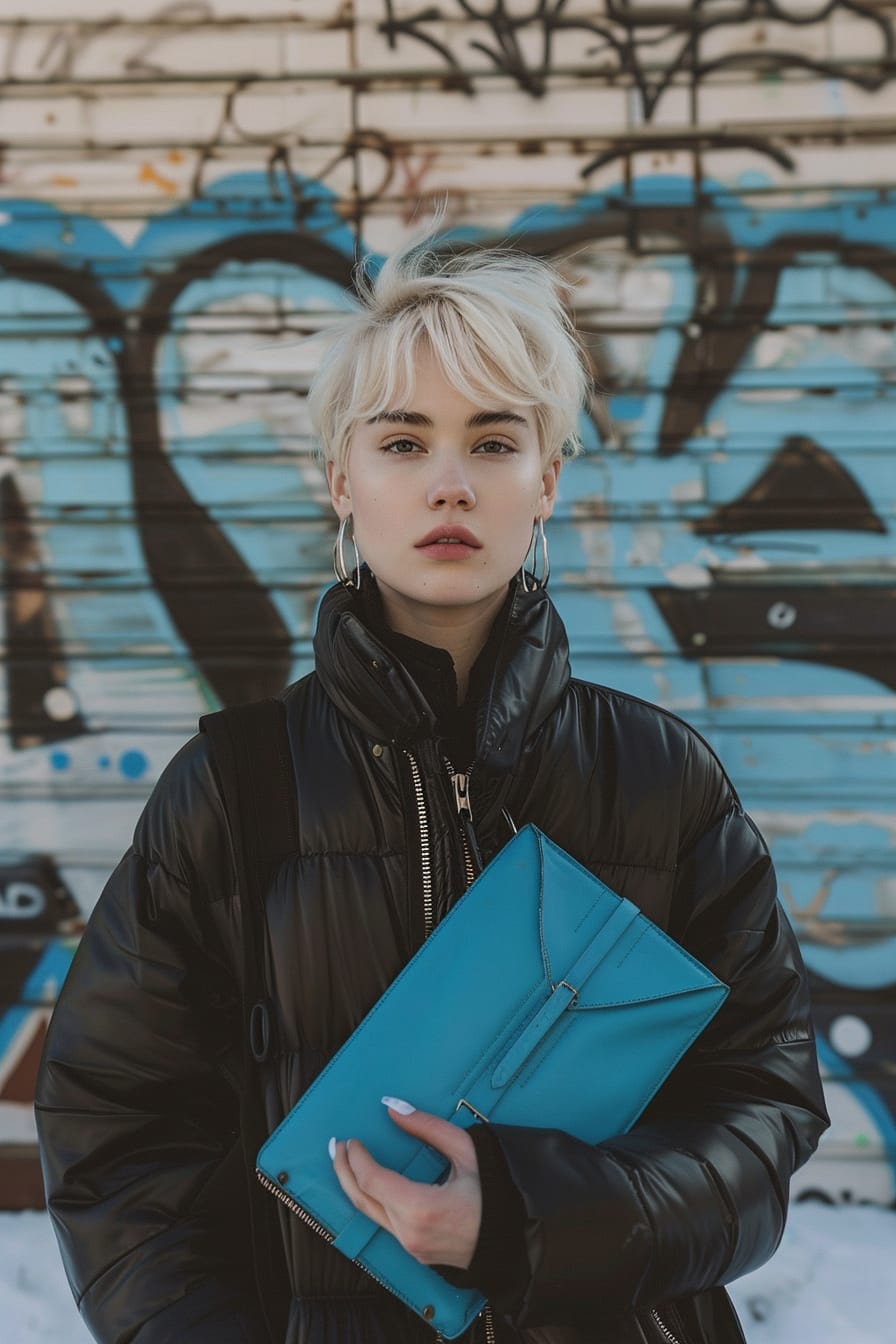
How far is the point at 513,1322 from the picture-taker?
4.06 ft

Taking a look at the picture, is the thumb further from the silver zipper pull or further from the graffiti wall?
the graffiti wall

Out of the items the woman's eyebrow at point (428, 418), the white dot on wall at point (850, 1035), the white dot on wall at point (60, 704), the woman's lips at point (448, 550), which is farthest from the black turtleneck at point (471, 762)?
the white dot on wall at point (850, 1035)

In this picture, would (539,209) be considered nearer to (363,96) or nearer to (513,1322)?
(363,96)

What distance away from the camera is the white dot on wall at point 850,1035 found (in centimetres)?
341

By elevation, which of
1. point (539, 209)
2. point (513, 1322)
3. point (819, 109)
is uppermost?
point (819, 109)

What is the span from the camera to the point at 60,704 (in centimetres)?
355

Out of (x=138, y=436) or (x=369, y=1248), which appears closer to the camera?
(x=369, y=1248)

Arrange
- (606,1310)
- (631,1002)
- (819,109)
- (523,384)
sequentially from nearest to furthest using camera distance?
(606,1310) → (631,1002) → (523,384) → (819,109)

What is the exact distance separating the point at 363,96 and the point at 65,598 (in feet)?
5.72

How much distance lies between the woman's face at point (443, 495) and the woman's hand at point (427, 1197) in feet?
2.12

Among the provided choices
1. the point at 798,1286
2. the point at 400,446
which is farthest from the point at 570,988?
the point at 798,1286

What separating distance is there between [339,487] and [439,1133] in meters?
0.93

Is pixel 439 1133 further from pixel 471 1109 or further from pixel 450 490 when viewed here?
pixel 450 490

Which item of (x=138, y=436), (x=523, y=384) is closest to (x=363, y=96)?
(x=138, y=436)
